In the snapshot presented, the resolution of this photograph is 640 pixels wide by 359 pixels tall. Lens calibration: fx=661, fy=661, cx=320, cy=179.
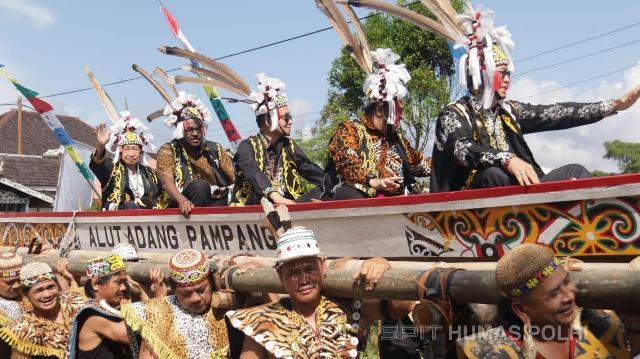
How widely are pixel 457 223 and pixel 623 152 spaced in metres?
49.1

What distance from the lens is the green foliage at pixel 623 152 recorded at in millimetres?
45728

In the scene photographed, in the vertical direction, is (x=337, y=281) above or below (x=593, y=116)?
below

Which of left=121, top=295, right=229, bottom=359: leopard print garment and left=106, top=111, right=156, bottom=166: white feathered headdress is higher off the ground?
left=106, top=111, right=156, bottom=166: white feathered headdress

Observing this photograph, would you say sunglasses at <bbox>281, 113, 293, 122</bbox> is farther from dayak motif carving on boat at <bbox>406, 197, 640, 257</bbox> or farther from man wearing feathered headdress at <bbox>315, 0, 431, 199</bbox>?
dayak motif carving on boat at <bbox>406, 197, 640, 257</bbox>

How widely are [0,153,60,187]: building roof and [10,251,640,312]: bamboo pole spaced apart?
21932 mm

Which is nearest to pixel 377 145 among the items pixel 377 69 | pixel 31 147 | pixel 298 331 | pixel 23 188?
pixel 377 69

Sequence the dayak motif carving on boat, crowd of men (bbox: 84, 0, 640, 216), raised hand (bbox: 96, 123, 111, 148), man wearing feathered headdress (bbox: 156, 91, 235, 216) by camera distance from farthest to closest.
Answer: raised hand (bbox: 96, 123, 111, 148) → man wearing feathered headdress (bbox: 156, 91, 235, 216) → crowd of men (bbox: 84, 0, 640, 216) → the dayak motif carving on boat

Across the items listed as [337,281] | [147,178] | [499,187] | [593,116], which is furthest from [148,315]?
[147,178]

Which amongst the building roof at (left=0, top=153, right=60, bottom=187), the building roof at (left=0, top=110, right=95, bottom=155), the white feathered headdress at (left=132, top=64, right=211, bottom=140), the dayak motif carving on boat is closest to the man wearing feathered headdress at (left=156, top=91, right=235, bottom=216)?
the white feathered headdress at (left=132, top=64, right=211, bottom=140)

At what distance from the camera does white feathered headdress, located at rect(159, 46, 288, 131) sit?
550 cm

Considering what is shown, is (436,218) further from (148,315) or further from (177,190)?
(177,190)

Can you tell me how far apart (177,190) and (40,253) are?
2.27 metres

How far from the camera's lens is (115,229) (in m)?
6.46

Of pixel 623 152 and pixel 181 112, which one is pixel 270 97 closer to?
pixel 181 112
